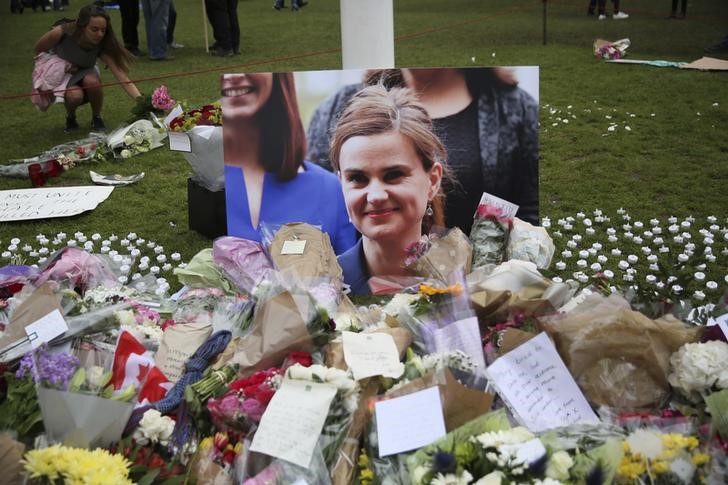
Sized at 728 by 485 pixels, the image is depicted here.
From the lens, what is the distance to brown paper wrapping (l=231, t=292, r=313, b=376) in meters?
2.19

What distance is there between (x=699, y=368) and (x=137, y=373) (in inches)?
63.8

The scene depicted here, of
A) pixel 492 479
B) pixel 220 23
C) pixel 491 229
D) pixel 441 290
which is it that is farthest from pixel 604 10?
pixel 492 479

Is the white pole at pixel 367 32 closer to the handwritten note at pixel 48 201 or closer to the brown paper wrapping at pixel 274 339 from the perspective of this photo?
the handwritten note at pixel 48 201

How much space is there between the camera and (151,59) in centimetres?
1038

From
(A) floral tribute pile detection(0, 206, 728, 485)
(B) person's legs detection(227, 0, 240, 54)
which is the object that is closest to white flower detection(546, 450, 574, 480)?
(A) floral tribute pile detection(0, 206, 728, 485)

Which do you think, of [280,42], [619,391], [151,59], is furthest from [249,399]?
[280,42]

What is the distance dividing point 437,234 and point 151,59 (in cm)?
792

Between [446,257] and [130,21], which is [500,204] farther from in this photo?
[130,21]

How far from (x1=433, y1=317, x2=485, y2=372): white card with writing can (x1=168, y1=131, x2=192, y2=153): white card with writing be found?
8.35ft

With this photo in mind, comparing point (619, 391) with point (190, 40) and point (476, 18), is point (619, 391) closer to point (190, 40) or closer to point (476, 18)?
point (190, 40)

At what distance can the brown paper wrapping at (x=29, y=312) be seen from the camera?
243 centimetres

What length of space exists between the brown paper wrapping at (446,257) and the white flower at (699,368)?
4.01 ft

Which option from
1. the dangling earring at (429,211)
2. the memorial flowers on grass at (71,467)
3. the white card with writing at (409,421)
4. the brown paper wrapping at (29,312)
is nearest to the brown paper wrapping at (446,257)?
the dangling earring at (429,211)

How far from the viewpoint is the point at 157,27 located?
10.2 meters
